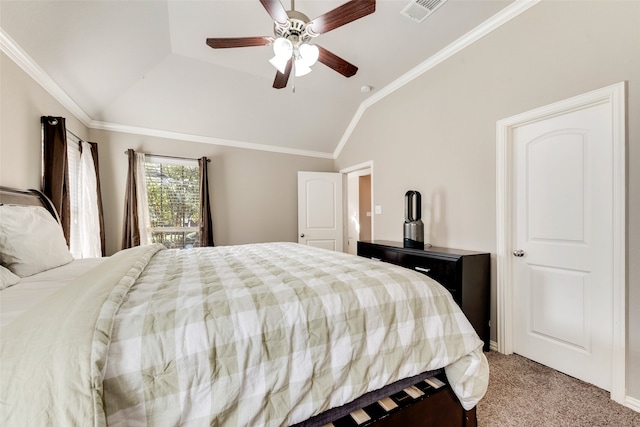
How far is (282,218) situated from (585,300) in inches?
143

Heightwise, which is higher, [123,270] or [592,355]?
[123,270]

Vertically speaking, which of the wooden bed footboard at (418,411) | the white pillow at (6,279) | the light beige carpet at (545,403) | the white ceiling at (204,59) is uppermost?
the white ceiling at (204,59)

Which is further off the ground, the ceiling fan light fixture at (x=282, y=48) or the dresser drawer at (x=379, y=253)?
the ceiling fan light fixture at (x=282, y=48)

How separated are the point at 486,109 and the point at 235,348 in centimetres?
267

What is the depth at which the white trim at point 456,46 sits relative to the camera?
6.60 feet

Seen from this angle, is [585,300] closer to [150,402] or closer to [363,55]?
[150,402]

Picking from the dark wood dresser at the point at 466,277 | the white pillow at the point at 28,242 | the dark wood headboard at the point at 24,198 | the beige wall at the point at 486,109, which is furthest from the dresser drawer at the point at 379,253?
the dark wood headboard at the point at 24,198

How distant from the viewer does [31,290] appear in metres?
1.06

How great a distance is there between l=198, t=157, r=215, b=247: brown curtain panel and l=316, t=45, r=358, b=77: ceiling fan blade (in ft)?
7.91

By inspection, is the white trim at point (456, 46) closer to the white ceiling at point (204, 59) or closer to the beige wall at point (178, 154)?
the white ceiling at point (204, 59)

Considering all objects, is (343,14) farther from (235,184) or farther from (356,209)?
(356,209)

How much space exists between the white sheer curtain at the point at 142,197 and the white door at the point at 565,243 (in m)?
4.17

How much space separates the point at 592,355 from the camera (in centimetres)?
170

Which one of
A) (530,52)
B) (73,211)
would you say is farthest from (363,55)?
(73,211)
